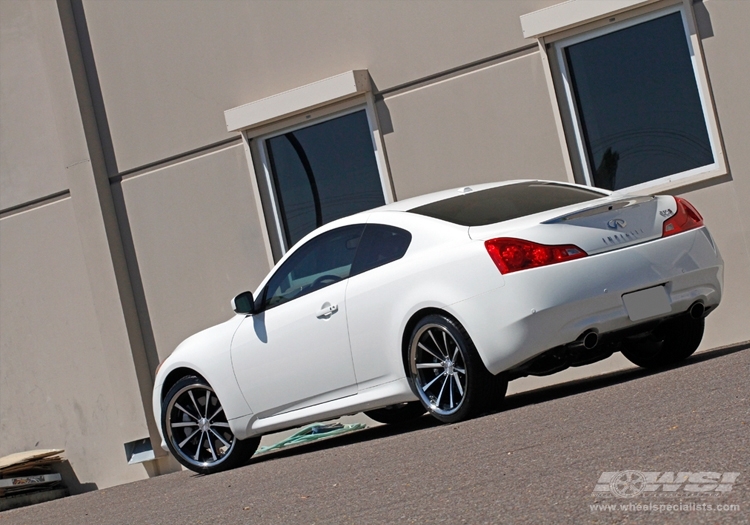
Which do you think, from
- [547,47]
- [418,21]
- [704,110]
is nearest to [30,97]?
[418,21]

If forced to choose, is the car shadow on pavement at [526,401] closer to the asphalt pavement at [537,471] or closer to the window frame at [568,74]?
the asphalt pavement at [537,471]

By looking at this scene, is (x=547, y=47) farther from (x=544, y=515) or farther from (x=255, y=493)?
(x=544, y=515)

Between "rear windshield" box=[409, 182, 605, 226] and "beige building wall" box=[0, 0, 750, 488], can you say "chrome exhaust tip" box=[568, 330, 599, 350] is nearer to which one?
"rear windshield" box=[409, 182, 605, 226]

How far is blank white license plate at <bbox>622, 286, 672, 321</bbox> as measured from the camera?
6.38m

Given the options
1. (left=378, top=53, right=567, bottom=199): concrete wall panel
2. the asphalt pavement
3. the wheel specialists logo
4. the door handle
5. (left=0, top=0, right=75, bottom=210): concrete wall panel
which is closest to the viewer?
the wheel specialists logo

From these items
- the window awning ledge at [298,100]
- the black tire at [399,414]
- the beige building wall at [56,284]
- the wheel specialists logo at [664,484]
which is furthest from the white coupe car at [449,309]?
the beige building wall at [56,284]

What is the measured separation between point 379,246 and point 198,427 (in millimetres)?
2150

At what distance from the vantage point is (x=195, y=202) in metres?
11.8

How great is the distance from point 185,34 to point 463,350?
6458 mm

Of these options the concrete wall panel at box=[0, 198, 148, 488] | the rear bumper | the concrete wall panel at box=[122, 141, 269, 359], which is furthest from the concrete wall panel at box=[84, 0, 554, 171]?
A: the rear bumper

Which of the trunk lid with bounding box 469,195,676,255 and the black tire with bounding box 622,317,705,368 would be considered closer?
the trunk lid with bounding box 469,195,676,255

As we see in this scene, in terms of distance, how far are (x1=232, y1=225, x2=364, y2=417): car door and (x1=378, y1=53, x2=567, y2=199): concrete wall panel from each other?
2965 mm

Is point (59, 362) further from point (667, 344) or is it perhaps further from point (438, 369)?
point (667, 344)

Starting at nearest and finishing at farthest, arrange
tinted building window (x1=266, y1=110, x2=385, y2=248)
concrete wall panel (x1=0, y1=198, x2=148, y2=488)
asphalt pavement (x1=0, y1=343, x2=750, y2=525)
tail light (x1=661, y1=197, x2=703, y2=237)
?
asphalt pavement (x1=0, y1=343, x2=750, y2=525)
tail light (x1=661, y1=197, x2=703, y2=237)
tinted building window (x1=266, y1=110, x2=385, y2=248)
concrete wall panel (x1=0, y1=198, x2=148, y2=488)
